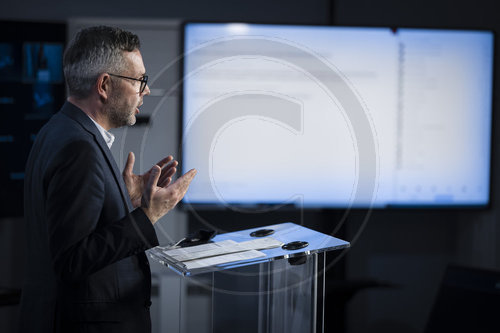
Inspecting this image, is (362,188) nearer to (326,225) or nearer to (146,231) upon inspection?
(326,225)

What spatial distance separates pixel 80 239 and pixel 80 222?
0.04 metres

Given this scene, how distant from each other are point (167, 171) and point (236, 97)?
1.13 meters

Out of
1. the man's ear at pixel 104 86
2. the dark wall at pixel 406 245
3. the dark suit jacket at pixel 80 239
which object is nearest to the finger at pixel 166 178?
the dark suit jacket at pixel 80 239

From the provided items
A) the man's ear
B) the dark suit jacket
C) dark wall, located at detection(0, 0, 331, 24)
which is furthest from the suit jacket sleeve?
dark wall, located at detection(0, 0, 331, 24)

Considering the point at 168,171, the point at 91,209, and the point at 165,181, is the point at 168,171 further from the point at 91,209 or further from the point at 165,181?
the point at 91,209

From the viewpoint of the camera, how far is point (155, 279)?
2.53m

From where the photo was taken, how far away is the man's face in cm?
155

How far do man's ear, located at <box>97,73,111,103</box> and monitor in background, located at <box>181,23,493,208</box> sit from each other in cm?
114

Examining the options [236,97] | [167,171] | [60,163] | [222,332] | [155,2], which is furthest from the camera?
[155,2]

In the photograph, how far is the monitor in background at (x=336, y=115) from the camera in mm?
2705

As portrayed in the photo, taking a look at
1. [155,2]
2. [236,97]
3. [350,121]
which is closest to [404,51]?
[350,121]

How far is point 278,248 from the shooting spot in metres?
1.44

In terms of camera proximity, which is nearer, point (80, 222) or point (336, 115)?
point (80, 222)

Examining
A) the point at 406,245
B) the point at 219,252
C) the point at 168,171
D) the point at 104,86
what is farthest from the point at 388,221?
the point at 104,86
